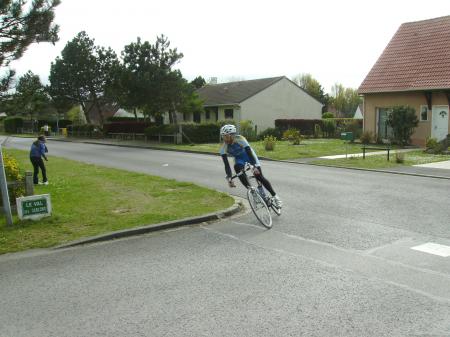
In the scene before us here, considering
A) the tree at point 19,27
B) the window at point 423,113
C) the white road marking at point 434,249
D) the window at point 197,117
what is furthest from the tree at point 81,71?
the white road marking at point 434,249

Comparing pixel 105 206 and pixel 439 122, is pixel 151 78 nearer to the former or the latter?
pixel 439 122

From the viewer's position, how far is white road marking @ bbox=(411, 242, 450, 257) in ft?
20.5

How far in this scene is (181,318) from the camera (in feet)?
14.2

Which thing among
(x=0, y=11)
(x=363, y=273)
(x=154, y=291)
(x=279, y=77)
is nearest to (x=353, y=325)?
(x=363, y=273)

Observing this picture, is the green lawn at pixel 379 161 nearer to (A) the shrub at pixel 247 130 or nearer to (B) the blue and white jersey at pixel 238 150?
(B) the blue and white jersey at pixel 238 150

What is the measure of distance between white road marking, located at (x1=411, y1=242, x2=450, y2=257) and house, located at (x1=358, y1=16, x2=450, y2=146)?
20.9 meters

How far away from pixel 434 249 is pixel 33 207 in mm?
6635

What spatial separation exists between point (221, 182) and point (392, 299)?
9371mm

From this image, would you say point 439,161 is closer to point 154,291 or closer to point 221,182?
point 221,182

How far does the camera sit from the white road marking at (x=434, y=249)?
20.5 feet

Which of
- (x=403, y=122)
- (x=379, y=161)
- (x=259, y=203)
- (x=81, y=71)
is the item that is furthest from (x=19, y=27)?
(x=81, y=71)

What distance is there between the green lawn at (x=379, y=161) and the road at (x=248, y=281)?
350 inches

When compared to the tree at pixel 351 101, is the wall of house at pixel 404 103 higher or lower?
lower

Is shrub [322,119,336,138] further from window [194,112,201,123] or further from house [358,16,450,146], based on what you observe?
window [194,112,201,123]
